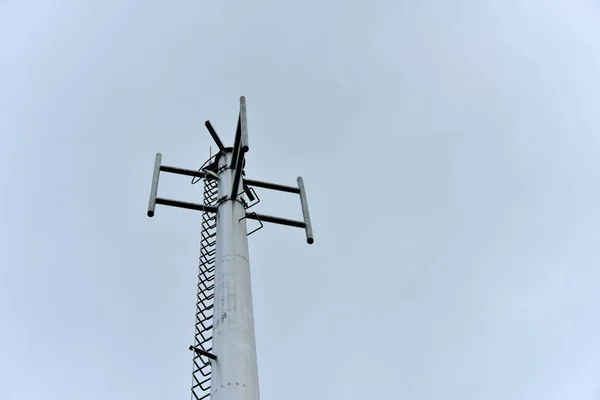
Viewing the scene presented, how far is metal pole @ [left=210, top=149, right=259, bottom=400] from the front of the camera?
1536 centimetres

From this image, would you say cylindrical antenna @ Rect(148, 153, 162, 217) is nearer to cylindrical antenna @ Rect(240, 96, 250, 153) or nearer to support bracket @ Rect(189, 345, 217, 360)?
cylindrical antenna @ Rect(240, 96, 250, 153)

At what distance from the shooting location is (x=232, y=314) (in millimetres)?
16828

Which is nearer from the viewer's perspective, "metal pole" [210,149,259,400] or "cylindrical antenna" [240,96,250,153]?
"metal pole" [210,149,259,400]

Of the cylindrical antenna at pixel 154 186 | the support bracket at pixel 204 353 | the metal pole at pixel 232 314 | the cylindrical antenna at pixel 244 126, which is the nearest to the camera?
the metal pole at pixel 232 314

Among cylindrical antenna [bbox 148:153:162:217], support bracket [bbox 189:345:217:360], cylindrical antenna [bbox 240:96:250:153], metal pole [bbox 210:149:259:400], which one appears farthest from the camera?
cylindrical antenna [bbox 148:153:162:217]

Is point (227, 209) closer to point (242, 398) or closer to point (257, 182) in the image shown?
point (257, 182)

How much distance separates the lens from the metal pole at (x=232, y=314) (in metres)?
15.4

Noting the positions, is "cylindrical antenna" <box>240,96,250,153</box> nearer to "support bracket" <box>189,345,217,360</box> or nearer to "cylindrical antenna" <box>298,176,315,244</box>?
"cylindrical antenna" <box>298,176,315,244</box>

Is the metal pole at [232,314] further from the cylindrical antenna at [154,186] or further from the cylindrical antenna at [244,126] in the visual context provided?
the cylindrical antenna at [244,126]

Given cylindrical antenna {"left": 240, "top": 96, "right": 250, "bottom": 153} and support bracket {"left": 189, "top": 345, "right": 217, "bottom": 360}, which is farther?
cylindrical antenna {"left": 240, "top": 96, "right": 250, "bottom": 153}

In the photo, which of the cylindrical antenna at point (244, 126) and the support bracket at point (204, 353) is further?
the cylindrical antenna at point (244, 126)

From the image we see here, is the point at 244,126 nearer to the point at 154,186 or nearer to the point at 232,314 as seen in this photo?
the point at 154,186

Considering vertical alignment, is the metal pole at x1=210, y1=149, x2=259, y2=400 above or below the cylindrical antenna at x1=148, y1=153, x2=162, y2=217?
below

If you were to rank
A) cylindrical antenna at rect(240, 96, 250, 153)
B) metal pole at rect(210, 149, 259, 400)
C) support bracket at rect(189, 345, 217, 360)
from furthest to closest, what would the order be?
cylindrical antenna at rect(240, 96, 250, 153), support bracket at rect(189, 345, 217, 360), metal pole at rect(210, 149, 259, 400)
